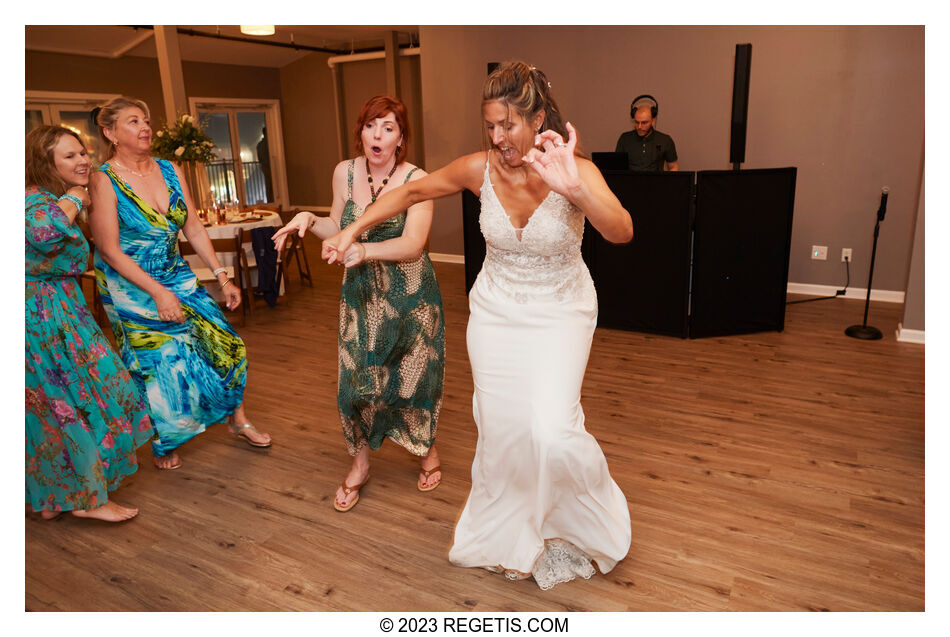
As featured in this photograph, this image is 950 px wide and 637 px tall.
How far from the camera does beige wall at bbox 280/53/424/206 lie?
11633 millimetres

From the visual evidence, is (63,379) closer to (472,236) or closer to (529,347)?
(529,347)

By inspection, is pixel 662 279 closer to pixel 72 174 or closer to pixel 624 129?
pixel 624 129

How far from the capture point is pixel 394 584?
2324 mm

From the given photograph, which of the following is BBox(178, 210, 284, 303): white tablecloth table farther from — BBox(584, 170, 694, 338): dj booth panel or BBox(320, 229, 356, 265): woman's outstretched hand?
BBox(320, 229, 356, 265): woman's outstretched hand

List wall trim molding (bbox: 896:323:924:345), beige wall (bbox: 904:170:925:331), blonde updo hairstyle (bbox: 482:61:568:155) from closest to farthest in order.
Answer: blonde updo hairstyle (bbox: 482:61:568:155) → beige wall (bbox: 904:170:925:331) → wall trim molding (bbox: 896:323:924:345)

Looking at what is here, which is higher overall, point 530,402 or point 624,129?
point 624,129

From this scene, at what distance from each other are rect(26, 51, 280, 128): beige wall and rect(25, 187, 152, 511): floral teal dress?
27.1 ft

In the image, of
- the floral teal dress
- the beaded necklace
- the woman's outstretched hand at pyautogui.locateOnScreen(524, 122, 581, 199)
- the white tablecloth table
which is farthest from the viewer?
the white tablecloth table

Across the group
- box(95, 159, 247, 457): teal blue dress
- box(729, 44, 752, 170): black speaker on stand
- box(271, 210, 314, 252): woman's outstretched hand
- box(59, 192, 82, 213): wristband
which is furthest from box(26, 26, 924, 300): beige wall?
box(59, 192, 82, 213): wristband

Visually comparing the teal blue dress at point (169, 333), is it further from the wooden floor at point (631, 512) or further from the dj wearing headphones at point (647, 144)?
the dj wearing headphones at point (647, 144)

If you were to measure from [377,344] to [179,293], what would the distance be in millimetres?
975

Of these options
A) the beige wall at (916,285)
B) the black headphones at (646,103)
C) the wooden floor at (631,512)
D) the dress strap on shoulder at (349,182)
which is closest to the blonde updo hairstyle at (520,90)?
the dress strap on shoulder at (349,182)

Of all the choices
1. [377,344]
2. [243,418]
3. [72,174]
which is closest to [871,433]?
[377,344]

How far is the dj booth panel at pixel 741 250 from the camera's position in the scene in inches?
189
